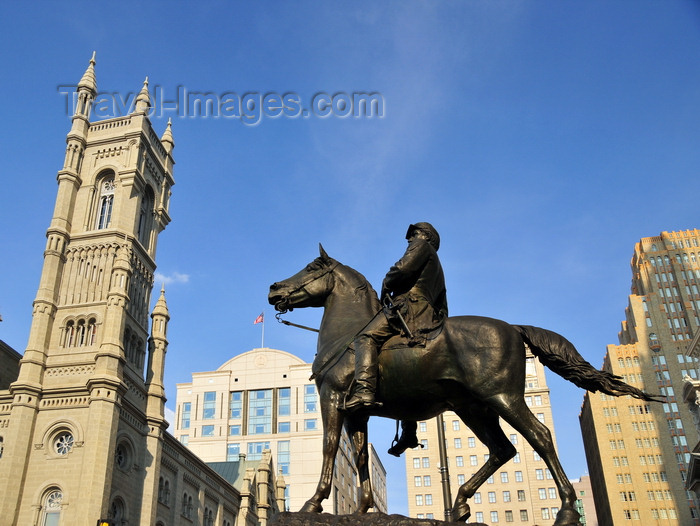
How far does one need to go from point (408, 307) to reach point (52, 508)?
136 feet

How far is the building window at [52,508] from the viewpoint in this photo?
41.4 metres

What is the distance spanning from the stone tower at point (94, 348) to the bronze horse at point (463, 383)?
37.9 meters

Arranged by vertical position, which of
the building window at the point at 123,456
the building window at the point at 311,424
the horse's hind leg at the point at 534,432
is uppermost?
the building window at the point at 311,424

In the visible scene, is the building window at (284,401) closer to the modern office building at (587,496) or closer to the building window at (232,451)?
the building window at (232,451)

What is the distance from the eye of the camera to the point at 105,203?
56.8 metres

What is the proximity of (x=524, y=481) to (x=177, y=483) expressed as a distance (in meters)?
62.9

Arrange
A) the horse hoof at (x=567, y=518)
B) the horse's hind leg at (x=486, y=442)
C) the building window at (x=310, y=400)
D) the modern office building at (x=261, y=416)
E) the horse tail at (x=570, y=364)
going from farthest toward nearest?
1. the building window at (x=310, y=400)
2. the modern office building at (x=261, y=416)
3. the horse's hind leg at (x=486, y=442)
4. the horse tail at (x=570, y=364)
5. the horse hoof at (x=567, y=518)

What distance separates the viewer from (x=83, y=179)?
57.0 meters

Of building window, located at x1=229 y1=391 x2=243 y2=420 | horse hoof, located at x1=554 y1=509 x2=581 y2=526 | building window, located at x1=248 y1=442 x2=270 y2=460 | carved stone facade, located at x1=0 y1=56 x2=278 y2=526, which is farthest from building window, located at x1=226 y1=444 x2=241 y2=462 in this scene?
horse hoof, located at x1=554 y1=509 x2=581 y2=526

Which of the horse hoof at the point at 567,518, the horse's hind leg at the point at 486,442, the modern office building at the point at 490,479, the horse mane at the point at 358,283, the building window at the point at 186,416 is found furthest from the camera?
the building window at the point at 186,416

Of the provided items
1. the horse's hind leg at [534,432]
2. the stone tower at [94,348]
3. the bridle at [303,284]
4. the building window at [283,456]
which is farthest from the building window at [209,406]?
the horse's hind leg at [534,432]

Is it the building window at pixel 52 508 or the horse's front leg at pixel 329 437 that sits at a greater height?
the building window at pixel 52 508

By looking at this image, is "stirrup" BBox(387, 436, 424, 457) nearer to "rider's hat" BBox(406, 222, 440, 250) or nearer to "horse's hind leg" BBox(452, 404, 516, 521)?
"horse's hind leg" BBox(452, 404, 516, 521)

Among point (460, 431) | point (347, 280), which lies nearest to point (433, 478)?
point (460, 431)
